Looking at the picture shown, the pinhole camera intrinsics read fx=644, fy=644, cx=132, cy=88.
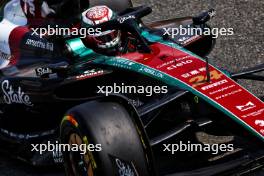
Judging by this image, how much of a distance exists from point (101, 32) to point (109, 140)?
147 cm

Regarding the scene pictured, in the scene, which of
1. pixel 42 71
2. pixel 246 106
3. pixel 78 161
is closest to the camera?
pixel 78 161

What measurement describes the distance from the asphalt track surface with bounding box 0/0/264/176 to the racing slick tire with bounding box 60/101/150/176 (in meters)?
1.39

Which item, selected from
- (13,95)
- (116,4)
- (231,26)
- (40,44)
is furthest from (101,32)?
(231,26)

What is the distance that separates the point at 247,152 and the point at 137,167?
2.57 ft

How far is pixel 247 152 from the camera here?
4.10 meters

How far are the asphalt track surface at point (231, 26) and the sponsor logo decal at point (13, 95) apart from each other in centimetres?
54

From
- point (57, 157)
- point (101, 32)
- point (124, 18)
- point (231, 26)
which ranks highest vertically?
point (124, 18)

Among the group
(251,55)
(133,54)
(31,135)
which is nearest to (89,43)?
(133,54)

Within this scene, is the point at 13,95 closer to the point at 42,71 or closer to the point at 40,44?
the point at 42,71

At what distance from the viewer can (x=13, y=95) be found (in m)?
5.17

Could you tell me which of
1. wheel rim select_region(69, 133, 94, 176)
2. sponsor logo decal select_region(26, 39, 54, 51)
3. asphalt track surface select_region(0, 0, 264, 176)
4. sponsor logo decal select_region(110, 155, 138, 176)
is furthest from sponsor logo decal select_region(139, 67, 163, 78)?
asphalt track surface select_region(0, 0, 264, 176)

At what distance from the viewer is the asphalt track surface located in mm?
6035

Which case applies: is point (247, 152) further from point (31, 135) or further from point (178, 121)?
point (31, 135)

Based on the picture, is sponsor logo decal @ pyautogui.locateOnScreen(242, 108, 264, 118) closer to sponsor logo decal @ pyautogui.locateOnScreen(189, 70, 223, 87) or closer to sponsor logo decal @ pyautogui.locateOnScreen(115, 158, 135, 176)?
sponsor logo decal @ pyautogui.locateOnScreen(189, 70, 223, 87)
